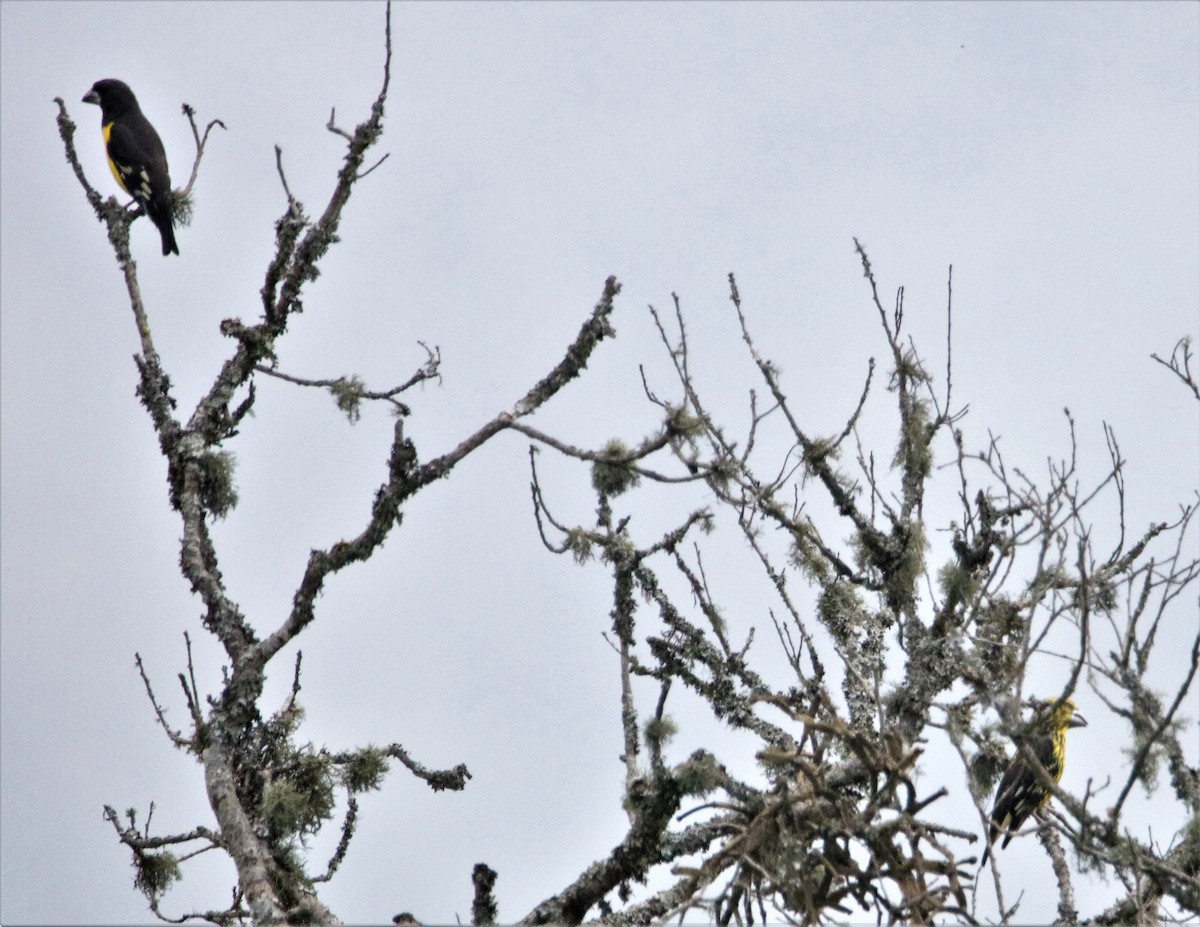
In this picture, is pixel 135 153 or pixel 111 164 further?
pixel 111 164

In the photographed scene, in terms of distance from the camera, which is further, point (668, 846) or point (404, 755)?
point (404, 755)

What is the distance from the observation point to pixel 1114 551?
20.8 feet

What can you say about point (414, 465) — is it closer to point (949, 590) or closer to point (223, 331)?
point (223, 331)

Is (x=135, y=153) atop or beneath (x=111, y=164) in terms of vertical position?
beneath

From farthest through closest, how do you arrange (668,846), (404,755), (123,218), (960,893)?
(123,218)
(404,755)
(668,846)
(960,893)

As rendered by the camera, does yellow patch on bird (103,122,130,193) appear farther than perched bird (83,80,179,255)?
Yes

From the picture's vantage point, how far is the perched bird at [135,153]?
28.1 feet

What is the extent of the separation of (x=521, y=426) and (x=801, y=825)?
1.83 meters

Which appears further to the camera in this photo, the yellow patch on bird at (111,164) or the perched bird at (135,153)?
the yellow patch on bird at (111,164)

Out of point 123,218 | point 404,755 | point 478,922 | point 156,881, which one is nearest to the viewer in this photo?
point 478,922

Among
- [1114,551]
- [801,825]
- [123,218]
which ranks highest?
[123,218]

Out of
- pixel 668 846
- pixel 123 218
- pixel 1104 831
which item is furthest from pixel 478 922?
pixel 123 218

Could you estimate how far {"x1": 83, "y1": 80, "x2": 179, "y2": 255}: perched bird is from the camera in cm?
856

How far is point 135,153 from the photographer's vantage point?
9352mm
